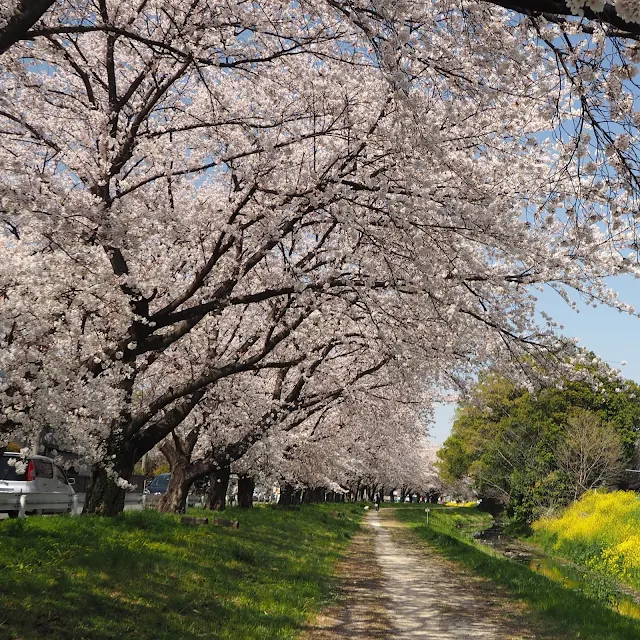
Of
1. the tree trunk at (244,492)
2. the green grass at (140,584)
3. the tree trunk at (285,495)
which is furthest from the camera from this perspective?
the tree trunk at (285,495)

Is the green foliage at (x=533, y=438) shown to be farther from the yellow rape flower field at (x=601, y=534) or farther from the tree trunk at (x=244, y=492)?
the tree trunk at (x=244, y=492)

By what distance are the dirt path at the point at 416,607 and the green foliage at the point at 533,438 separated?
22146mm

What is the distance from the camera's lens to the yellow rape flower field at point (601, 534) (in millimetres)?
21203

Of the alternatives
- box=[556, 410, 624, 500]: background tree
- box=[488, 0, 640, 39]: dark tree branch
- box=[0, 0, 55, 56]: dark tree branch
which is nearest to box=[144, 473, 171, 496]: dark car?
box=[556, 410, 624, 500]: background tree

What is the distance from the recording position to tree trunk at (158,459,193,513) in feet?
57.2

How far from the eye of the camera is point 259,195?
11023 mm

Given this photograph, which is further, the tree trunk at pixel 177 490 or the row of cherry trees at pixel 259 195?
the tree trunk at pixel 177 490

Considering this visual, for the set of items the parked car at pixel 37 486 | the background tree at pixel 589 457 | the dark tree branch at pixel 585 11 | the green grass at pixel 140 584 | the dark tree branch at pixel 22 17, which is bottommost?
the green grass at pixel 140 584

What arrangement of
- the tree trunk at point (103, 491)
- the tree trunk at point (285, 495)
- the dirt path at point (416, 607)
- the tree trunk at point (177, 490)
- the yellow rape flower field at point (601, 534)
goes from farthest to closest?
the tree trunk at point (285, 495) → the yellow rape flower field at point (601, 534) → the tree trunk at point (177, 490) → the tree trunk at point (103, 491) → the dirt path at point (416, 607)

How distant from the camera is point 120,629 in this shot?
6805 mm

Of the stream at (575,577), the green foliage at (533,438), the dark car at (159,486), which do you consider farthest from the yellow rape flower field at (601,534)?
the dark car at (159,486)

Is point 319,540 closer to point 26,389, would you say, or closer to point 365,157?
point 26,389

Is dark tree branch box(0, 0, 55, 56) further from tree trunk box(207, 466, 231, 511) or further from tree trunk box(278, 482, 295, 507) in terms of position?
tree trunk box(278, 482, 295, 507)

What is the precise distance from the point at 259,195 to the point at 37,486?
30.4 ft
